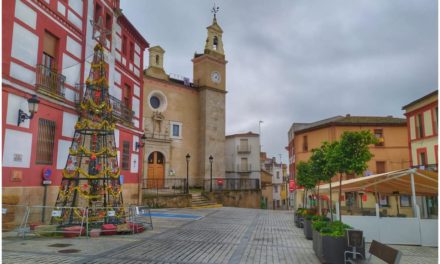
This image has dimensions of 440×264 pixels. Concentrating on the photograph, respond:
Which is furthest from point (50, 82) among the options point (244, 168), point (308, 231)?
point (244, 168)

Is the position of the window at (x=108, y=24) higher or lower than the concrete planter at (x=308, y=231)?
higher

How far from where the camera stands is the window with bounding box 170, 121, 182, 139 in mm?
31375

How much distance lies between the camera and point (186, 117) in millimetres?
32562

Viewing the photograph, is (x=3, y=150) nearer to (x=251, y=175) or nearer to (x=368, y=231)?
(x=368, y=231)

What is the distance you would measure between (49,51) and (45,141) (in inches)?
138

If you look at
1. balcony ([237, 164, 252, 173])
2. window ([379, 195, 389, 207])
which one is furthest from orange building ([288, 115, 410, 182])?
balcony ([237, 164, 252, 173])

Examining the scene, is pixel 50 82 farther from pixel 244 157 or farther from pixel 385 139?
pixel 244 157

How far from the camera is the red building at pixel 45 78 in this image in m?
10.9

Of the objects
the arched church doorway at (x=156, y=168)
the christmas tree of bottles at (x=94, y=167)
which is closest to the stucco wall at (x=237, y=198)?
the arched church doorway at (x=156, y=168)

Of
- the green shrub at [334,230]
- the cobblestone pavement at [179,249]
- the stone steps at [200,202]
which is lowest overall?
the cobblestone pavement at [179,249]

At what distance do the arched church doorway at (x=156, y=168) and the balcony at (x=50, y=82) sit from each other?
16.4 meters

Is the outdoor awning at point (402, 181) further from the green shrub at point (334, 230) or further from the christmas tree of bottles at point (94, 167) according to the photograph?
the christmas tree of bottles at point (94, 167)

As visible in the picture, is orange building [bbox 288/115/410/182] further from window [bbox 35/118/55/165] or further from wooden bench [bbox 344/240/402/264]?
wooden bench [bbox 344/240/402/264]

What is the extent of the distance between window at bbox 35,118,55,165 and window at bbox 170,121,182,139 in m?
18.4
